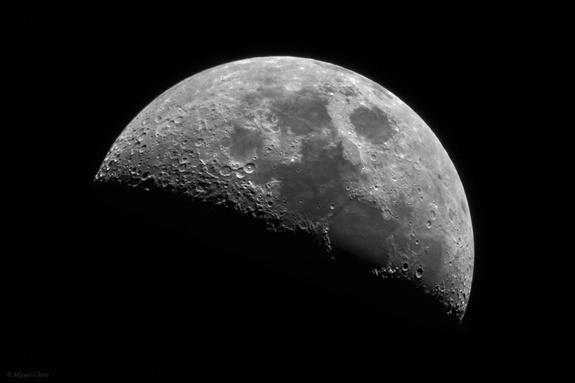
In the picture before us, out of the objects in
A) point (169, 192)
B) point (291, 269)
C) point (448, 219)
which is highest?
point (448, 219)

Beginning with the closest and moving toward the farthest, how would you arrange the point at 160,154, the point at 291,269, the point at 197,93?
the point at 291,269 < the point at 160,154 < the point at 197,93

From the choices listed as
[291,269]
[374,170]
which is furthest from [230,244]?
[374,170]

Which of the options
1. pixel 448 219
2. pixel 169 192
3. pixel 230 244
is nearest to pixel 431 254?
pixel 448 219

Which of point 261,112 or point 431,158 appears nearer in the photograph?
point 261,112

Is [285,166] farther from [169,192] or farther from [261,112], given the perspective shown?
[169,192]

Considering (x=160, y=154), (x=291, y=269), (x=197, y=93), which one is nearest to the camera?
(x=291, y=269)

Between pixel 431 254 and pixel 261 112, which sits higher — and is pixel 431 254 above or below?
below
